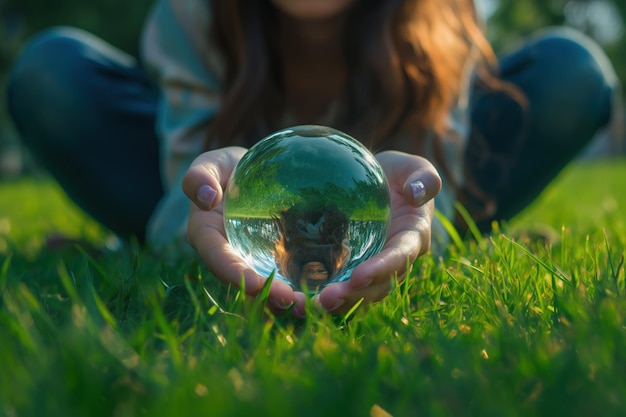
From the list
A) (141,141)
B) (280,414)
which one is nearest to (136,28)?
(141,141)

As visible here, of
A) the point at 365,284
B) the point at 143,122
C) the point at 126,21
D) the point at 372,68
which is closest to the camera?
the point at 365,284

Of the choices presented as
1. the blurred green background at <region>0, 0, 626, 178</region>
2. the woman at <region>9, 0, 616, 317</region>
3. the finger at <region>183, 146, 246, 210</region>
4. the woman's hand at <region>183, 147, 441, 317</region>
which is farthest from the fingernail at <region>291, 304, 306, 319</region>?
the blurred green background at <region>0, 0, 626, 178</region>

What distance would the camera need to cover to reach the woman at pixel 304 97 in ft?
10.1

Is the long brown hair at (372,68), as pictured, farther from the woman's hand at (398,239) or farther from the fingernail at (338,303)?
the fingernail at (338,303)

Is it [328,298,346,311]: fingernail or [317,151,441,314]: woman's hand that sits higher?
[317,151,441,314]: woman's hand

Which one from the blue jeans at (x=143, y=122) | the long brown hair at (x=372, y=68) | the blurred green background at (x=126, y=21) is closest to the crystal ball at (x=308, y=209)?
the long brown hair at (x=372, y=68)

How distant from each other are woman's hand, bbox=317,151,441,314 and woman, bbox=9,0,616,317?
100cm

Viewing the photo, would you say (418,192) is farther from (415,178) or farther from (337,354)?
(337,354)

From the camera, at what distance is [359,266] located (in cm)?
147

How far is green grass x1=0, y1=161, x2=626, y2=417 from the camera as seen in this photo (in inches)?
38.3

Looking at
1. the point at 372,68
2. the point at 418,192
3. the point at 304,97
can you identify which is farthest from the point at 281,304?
the point at 304,97

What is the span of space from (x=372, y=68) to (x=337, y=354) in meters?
2.13

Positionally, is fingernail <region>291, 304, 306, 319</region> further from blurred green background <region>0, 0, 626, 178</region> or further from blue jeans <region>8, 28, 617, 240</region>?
blurred green background <region>0, 0, 626, 178</region>

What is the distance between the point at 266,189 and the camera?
1.55 meters
